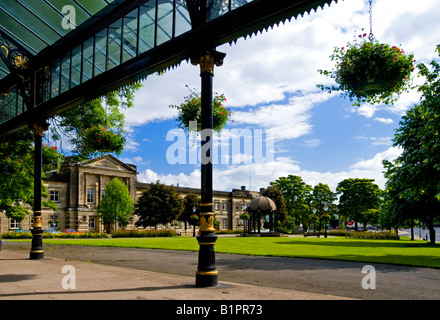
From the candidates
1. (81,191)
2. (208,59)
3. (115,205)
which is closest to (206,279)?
(208,59)

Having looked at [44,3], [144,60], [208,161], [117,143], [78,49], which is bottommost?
[208,161]

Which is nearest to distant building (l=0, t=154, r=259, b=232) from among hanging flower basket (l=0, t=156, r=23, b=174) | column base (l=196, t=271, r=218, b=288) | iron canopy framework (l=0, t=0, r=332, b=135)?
hanging flower basket (l=0, t=156, r=23, b=174)

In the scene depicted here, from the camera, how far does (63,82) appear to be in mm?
13031

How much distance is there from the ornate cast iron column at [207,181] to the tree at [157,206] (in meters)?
47.6

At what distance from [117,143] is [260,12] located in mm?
6507

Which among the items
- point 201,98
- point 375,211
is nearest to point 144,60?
point 201,98

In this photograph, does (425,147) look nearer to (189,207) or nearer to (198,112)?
(198,112)

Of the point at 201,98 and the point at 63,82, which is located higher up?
the point at 63,82

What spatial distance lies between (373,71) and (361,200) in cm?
6645

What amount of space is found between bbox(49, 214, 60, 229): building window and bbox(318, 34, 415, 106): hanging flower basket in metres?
53.2

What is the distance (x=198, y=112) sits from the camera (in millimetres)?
8414

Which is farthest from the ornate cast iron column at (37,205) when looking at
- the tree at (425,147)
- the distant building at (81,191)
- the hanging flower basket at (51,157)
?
the distant building at (81,191)
